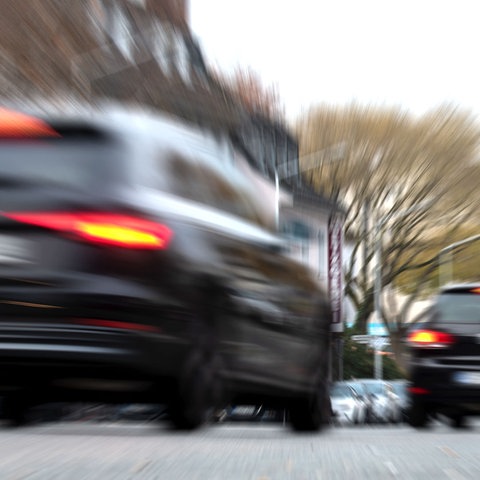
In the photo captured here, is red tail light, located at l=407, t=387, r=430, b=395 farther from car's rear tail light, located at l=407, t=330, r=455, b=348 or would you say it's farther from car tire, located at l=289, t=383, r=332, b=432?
car tire, located at l=289, t=383, r=332, b=432

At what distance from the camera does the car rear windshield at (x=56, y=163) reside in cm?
402

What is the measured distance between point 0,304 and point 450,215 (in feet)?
95.0

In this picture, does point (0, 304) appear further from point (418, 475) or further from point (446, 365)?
point (446, 365)

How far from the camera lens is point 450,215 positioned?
31.6 metres

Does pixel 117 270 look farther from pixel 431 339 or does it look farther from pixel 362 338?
pixel 362 338

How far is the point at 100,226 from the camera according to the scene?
3.90m

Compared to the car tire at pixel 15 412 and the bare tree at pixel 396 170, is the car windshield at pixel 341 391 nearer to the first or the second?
the bare tree at pixel 396 170

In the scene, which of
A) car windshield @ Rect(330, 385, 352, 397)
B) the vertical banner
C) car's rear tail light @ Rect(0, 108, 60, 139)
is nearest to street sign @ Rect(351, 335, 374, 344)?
the vertical banner

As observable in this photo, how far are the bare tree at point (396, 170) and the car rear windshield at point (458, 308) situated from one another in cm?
2116

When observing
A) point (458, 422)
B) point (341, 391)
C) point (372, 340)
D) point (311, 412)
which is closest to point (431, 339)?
point (458, 422)

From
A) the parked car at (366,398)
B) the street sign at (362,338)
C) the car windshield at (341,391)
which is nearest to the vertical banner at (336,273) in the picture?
the parked car at (366,398)

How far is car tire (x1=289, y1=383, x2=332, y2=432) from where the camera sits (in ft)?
21.4

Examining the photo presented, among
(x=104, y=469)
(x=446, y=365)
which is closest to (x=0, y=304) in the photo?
(x=104, y=469)

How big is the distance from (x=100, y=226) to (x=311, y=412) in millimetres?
3280
